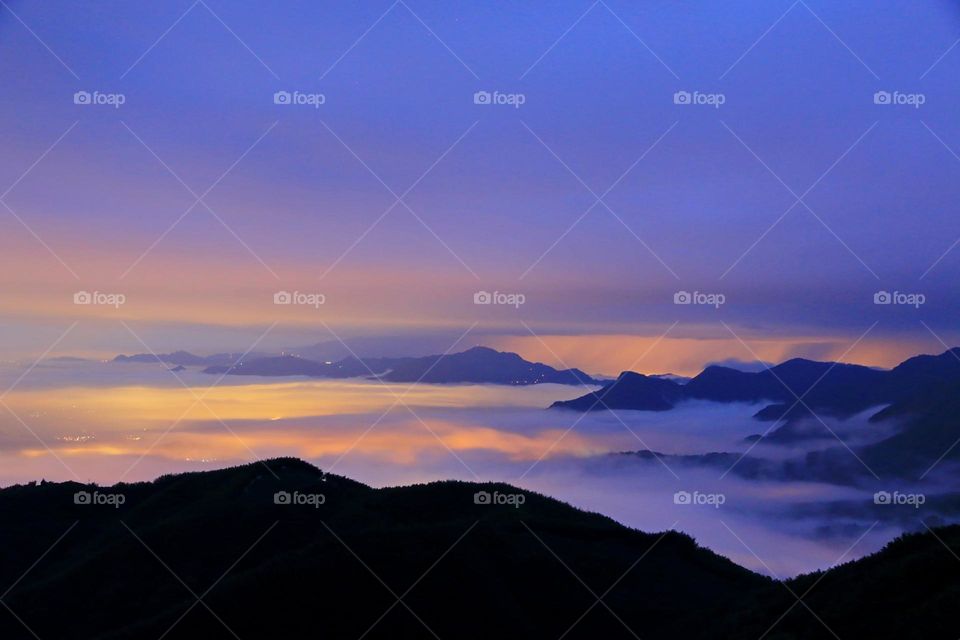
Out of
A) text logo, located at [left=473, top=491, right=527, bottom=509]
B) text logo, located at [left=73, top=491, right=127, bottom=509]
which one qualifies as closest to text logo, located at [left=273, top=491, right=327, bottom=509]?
text logo, located at [left=473, top=491, right=527, bottom=509]

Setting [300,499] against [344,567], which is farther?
[300,499]

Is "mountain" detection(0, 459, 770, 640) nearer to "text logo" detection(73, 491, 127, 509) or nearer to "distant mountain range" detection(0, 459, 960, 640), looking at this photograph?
"distant mountain range" detection(0, 459, 960, 640)

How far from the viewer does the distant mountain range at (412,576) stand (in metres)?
23.4

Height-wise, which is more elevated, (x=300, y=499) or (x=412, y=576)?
(x=300, y=499)

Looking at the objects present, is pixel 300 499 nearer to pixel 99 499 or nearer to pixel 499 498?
pixel 499 498

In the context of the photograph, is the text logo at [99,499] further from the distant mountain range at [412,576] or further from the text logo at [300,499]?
the text logo at [300,499]

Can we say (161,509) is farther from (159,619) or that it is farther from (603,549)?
(603,549)

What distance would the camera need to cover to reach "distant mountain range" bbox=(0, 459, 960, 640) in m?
23.4

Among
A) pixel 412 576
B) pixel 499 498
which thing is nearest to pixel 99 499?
pixel 499 498

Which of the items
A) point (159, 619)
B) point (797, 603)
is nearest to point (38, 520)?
point (159, 619)

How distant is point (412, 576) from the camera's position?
2636cm

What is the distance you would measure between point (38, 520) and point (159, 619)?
50.6ft

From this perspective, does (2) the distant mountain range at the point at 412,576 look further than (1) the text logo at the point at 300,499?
No

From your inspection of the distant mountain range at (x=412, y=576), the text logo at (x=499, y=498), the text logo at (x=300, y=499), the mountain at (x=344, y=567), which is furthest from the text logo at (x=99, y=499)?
the text logo at (x=499, y=498)
